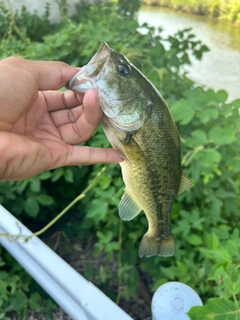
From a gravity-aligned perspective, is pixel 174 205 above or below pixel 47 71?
below

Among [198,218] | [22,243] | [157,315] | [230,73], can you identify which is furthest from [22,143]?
[230,73]

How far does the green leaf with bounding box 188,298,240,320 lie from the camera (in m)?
0.79

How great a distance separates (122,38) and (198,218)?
120 centimetres

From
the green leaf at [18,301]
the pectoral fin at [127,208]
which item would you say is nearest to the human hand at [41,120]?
the pectoral fin at [127,208]

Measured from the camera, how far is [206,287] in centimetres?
133

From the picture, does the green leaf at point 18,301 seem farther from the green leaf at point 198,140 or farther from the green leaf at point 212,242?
the green leaf at point 198,140

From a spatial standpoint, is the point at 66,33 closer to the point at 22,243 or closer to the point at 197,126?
the point at 197,126

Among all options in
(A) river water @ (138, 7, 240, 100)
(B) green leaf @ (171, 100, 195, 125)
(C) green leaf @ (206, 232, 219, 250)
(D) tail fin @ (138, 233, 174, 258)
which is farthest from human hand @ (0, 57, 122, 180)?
(A) river water @ (138, 7, 240, 100)

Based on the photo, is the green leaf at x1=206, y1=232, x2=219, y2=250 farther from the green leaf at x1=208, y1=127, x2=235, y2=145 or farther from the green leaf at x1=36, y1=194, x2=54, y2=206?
the green leaf at x1=36, y1=194, x2=54, y2=206

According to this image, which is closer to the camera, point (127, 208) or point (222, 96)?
point (127, 208)

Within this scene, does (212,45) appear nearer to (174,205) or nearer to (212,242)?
(174,205)

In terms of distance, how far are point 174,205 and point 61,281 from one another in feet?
2.12

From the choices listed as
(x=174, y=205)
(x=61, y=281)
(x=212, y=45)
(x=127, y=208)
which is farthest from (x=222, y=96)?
(x=212, y=45)

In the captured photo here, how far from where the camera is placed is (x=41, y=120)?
1091mm
